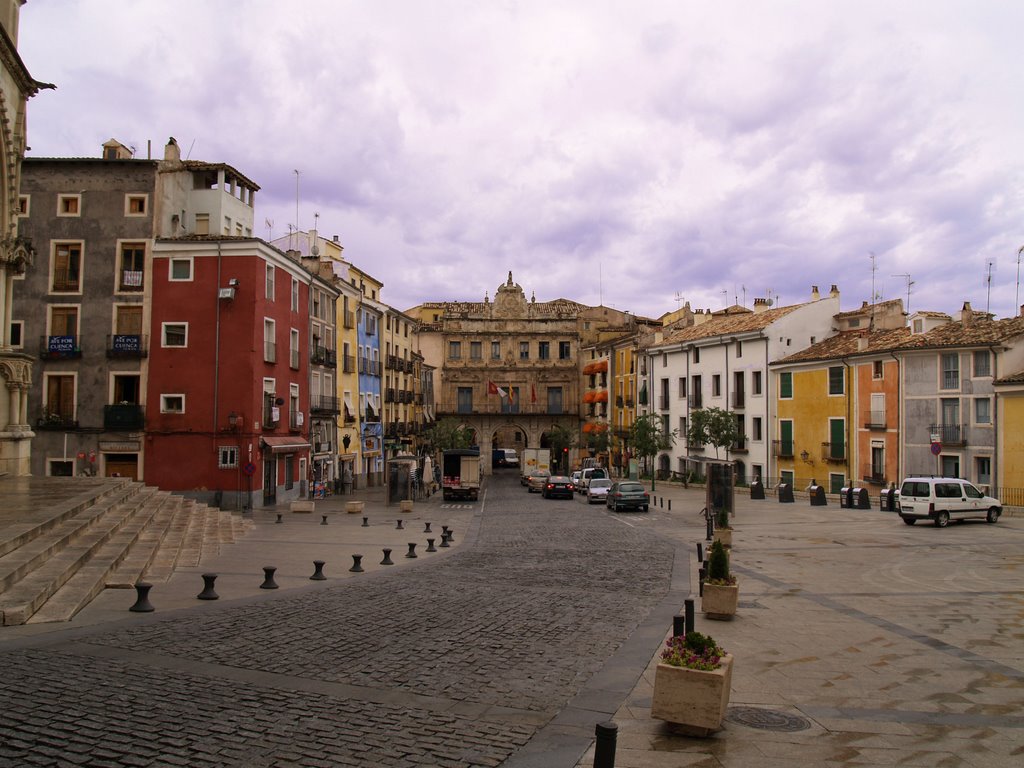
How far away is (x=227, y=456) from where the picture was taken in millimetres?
38625

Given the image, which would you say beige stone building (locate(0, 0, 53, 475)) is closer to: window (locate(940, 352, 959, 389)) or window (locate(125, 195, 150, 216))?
window (locate(125, 195, 150, 216))

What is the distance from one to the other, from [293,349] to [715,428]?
87.6 feet

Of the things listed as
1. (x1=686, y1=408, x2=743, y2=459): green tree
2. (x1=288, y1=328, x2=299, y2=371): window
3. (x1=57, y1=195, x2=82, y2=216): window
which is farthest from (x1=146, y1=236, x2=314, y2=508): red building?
(x1=686, y1=408, x2=743, y2=459): green tree

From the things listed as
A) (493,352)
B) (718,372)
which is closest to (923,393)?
(718,372)

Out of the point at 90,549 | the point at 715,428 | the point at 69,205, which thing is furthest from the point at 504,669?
the point at 715,428

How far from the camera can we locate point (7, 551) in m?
13.4

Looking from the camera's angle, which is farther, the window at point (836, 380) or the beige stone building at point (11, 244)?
the window at point (836, 380)

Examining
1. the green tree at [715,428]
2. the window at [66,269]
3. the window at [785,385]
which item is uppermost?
the window at [66,269]

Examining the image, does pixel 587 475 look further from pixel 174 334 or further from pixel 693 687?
pixel 693 687

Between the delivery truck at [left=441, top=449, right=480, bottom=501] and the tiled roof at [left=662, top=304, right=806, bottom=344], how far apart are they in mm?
20866

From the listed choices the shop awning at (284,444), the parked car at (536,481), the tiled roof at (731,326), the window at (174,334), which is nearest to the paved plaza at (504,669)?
the shop awning at (284,444)

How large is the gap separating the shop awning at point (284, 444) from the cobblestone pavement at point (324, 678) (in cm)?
2495

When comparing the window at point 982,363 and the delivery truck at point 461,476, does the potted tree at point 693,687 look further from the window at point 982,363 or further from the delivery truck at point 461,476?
the delivery truck at point 461,476

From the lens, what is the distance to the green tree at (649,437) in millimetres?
60906
